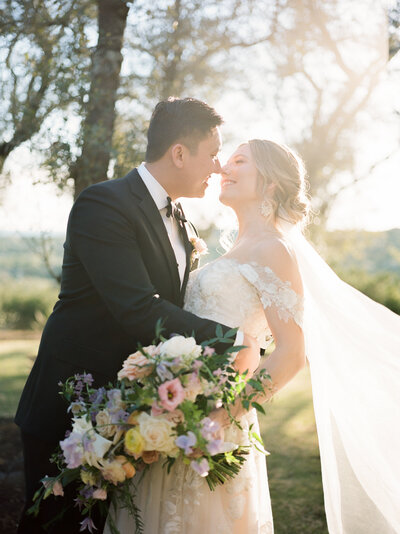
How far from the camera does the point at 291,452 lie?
6676mm

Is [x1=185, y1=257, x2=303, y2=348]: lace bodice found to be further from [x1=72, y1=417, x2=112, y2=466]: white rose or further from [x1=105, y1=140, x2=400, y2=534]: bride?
[x1=72, y1=417, x2=112, y2=466]: white rose

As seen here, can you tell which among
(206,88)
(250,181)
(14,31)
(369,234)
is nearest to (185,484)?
(250,181)

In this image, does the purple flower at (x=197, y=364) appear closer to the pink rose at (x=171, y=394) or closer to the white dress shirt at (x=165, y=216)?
the pink rose at (x=171, y=394)

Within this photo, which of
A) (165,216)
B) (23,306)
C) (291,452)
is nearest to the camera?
(165,216)

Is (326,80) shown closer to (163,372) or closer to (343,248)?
(343,248)

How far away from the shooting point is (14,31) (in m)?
4.68

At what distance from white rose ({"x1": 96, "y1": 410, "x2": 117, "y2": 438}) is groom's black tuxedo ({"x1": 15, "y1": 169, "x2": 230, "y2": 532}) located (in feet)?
1.42

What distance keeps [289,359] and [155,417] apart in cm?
86

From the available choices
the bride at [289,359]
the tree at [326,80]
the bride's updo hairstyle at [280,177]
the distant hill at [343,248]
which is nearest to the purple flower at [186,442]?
the bride at [289,359]

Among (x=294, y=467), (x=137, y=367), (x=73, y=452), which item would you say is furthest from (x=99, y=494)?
(x=294, y=467)

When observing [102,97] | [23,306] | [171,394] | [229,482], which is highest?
[102,97]

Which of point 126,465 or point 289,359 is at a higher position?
point 289,359

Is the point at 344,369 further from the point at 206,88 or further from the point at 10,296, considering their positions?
the point at 10,296

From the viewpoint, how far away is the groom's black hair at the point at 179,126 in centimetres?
310
